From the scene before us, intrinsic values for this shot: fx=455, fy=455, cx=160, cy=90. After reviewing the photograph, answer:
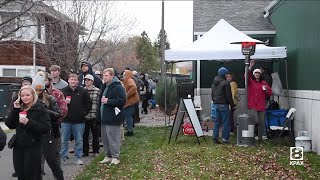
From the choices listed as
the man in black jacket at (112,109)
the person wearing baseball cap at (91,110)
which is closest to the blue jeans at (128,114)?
the person wearing baseball cap at (91,110)

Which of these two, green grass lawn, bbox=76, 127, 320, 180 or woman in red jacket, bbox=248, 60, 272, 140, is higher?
woman in red jacket, bbox=248, 60, 272, 140

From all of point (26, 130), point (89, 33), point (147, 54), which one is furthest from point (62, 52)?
point (147, 54)

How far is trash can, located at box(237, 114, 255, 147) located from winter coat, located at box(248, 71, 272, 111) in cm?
60

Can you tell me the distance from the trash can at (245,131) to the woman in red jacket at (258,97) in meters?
0.61

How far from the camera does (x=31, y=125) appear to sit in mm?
5434

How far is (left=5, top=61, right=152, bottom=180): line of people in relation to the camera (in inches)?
217

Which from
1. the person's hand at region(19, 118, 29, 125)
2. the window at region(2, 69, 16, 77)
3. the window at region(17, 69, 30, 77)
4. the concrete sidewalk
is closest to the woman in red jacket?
the concrete sidewalk

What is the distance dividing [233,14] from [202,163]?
10.7m

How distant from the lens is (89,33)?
2172 cm

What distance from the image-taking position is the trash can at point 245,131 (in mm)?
10812

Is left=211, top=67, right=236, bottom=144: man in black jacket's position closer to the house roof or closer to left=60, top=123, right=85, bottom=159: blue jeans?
left=60, top=123, right=85, bottom=159: blue jeans

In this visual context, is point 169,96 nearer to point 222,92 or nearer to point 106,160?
point 222,92

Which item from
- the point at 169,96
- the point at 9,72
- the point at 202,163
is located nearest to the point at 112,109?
the point at 202,163

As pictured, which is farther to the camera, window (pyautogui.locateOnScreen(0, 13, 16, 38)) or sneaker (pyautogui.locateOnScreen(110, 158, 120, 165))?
window (pyautogui.locateOnScreen(0, 13, 16, 38))
